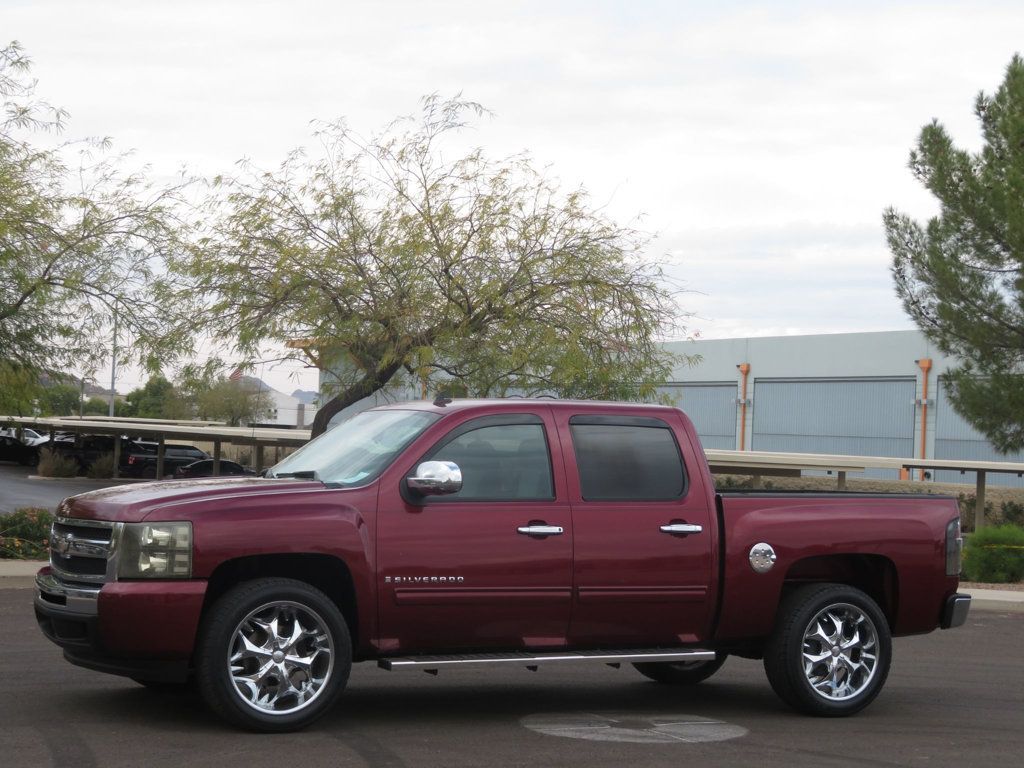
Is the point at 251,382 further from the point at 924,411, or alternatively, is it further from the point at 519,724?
the point at 519,724

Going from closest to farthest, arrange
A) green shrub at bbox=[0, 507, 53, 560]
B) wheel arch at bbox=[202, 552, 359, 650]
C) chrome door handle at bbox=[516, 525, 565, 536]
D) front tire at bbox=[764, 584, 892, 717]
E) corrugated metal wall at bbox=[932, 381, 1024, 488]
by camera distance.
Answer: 1. wheel arch at bbox=[202, 552, 359, 650]
2. chrome door handle at bbox=[516, 525, 565, 536]
3. front tire at bbox=[764, 584, 892, 717]
4. green shrub at bbox=[0, 507, 53, 560]
5. corrugated metal wall at bbox=[932, 381, 1024, 488]

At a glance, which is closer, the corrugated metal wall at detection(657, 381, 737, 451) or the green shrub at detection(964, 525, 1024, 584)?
the green shrub at detection(964, 525, 1024, 584)

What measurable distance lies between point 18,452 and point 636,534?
55.6 m

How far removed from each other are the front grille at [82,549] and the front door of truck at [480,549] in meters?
1.50

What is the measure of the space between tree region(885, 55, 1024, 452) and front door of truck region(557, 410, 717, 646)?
17.4 meters

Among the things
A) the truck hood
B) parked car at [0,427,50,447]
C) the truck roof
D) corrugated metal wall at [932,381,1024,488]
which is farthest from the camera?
parked car at [0,427,50,447]

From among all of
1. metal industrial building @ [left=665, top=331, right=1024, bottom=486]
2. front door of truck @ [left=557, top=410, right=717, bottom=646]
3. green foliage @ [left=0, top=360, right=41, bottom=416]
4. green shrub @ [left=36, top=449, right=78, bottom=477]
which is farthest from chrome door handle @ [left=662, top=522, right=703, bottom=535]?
green shrub @ [left=36, top=449, right=78, bottom=477]

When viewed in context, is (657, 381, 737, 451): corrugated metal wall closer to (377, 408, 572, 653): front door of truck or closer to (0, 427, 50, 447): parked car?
(0, 427, 50, 447): parked car

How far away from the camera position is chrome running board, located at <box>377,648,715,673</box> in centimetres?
786

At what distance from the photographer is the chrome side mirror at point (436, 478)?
7.79 metres

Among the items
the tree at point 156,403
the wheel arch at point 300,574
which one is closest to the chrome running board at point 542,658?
the wheel arch at point 300,574

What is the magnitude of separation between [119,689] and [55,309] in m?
13.0

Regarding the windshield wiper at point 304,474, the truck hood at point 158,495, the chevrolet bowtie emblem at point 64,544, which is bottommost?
the chevrolet bowtie emblem at point 64,544

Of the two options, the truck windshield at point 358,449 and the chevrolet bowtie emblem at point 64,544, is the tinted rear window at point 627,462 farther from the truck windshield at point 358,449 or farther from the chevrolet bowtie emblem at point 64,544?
the chevrolet bowtie emblem at point 64,544
